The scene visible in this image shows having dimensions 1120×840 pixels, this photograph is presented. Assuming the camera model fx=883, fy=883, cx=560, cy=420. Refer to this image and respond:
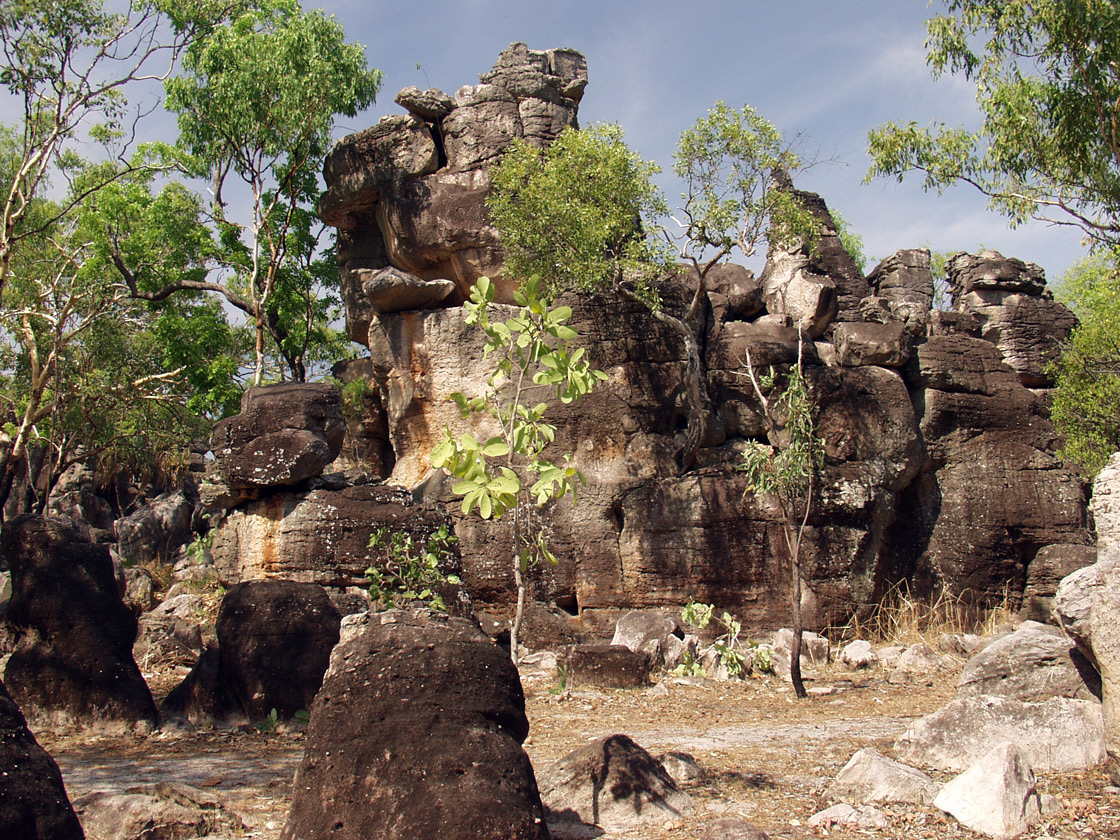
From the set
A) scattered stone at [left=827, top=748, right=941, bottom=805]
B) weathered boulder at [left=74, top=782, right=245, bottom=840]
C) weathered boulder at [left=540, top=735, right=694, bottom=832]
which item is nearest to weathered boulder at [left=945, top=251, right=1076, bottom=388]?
scattered stone at [left=827, top=748, right=941, bottom=805]

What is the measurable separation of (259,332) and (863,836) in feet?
52.0

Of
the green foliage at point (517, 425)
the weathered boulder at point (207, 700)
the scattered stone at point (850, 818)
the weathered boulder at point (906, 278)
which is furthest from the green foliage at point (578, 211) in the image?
the scattered stone at point (850, 818)

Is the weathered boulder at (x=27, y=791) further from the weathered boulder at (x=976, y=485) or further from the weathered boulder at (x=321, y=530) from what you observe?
the weathered boulder at (x=976, y=485)

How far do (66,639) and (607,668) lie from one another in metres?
5.33

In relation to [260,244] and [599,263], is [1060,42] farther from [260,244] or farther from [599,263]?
[260,244]

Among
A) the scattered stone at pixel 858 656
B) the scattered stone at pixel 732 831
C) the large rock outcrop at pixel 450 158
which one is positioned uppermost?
the large rock outcrop at pixel 450 158

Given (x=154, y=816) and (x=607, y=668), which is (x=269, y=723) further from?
(x=607, y=668)

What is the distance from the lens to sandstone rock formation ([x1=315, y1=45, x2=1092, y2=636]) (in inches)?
503

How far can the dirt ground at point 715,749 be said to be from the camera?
183 inches

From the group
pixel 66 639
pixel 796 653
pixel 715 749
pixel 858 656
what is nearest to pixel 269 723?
pixel 66 639

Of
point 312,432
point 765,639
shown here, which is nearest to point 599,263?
point 312,432

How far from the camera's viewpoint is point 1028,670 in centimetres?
640

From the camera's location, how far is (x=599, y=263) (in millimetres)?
12852

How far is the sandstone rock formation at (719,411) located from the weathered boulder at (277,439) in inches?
121
